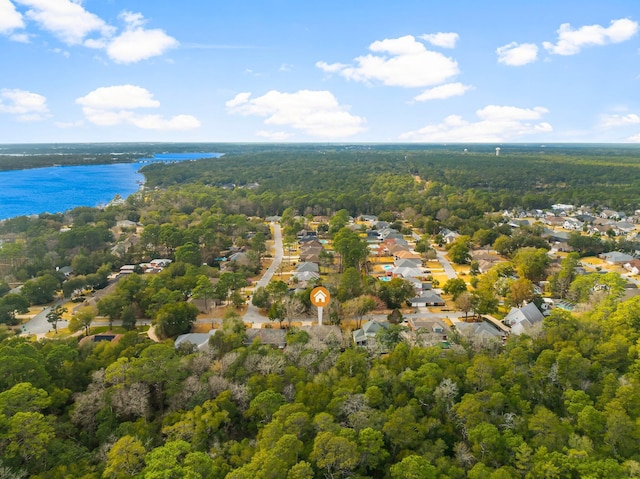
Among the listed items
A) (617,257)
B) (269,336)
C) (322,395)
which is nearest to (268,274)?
(269,336)

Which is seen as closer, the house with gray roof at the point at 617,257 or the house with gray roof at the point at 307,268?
the house with gray roof at the point at 307,268

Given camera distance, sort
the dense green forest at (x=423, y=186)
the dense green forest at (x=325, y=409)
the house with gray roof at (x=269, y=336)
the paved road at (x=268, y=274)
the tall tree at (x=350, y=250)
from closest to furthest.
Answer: the dense green forest at (x=325, y=409) → the house with gray roof at (x=269, y=336) → the paved road at (x=268, y=274) → the tall tree at (x=350, y=250) → the dense green forest at (x=423, y=186)

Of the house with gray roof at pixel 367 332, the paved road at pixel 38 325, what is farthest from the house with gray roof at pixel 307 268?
the paved road at pixel 38 325

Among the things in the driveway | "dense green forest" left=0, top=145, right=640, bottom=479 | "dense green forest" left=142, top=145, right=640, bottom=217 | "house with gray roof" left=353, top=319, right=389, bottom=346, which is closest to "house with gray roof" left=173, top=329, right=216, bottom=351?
"dense green forest" left=0, top=145, right=640, bottom=479

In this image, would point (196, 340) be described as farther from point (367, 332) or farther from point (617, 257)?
point (617, 257)

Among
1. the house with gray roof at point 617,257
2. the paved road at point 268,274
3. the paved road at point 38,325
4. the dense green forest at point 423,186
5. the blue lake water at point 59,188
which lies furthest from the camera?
the blue lake water at point 59,188

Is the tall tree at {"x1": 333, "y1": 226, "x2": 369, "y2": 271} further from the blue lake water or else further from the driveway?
the blue lake water

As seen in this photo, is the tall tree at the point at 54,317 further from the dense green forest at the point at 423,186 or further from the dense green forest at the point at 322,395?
the dense green forest at the point at 423,186

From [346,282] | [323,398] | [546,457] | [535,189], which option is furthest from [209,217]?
[535,189]
